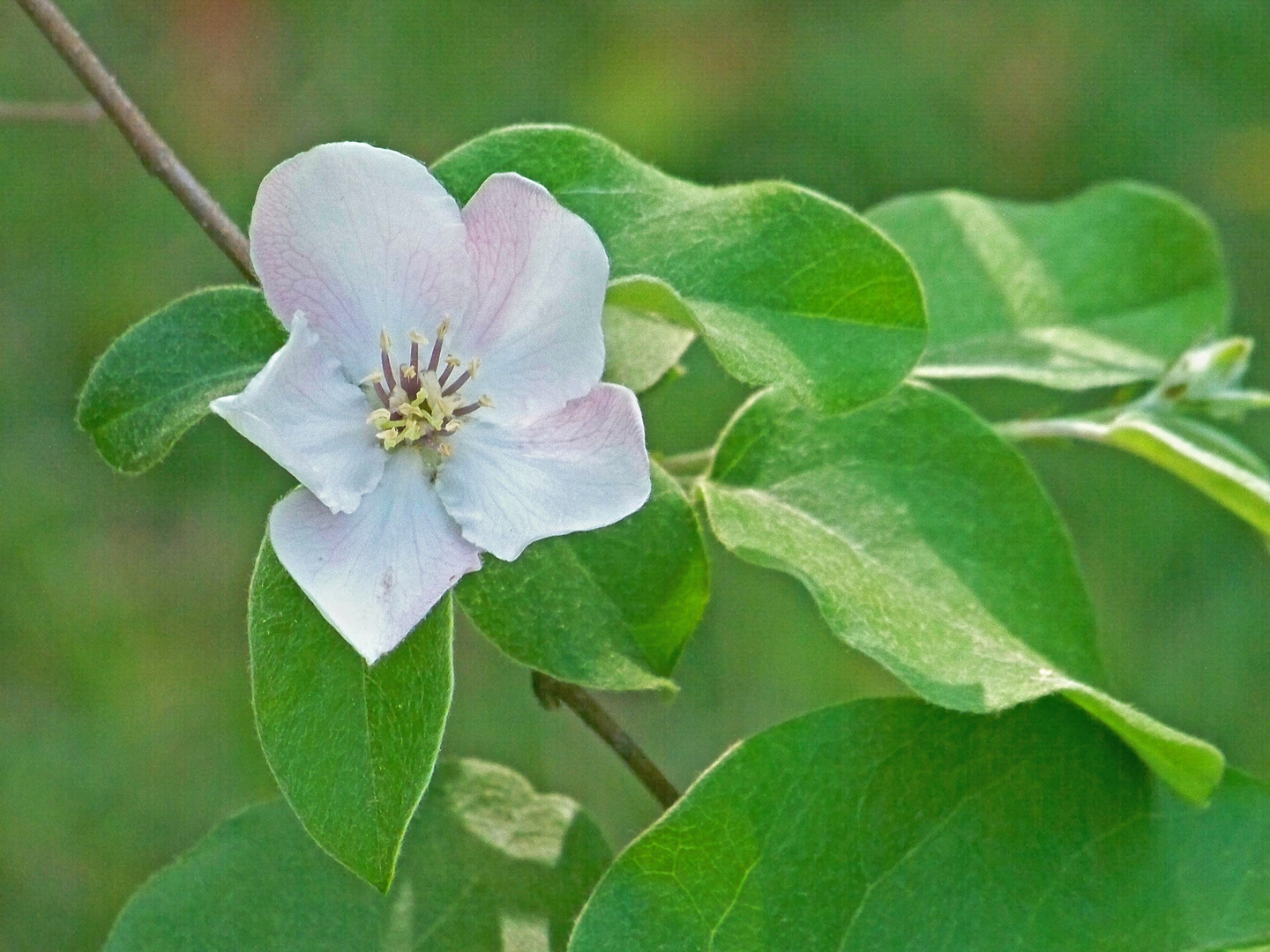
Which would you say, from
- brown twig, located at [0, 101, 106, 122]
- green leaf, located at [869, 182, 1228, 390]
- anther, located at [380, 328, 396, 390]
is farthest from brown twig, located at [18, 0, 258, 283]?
green leaf, located at [869, 182, 1228, 390]

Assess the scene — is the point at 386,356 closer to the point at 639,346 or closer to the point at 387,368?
the point at 387,368

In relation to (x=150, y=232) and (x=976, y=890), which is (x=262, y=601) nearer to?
(x=976, y=890)

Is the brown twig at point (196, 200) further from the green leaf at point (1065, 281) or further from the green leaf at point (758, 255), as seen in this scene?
the green leaf at point (1065, 281)

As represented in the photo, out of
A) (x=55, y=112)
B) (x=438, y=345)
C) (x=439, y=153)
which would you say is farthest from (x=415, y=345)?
(x=439, y=153)

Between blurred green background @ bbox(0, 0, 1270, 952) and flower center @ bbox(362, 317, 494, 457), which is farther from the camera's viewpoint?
blurred green background @ bbox(0, 0, 1270, 952)

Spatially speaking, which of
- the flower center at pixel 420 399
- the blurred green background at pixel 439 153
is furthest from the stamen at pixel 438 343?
the blurred green background at pixel 439 153

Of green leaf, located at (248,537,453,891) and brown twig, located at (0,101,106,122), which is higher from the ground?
brown twig, located at (0,101,106,122)

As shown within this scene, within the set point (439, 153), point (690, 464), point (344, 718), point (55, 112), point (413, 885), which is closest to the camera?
point (344, 718)

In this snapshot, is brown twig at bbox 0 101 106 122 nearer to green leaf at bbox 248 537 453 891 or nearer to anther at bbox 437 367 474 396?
anther at bbox 437 367 474 396

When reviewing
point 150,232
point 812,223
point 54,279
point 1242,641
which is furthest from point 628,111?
point 812,223
